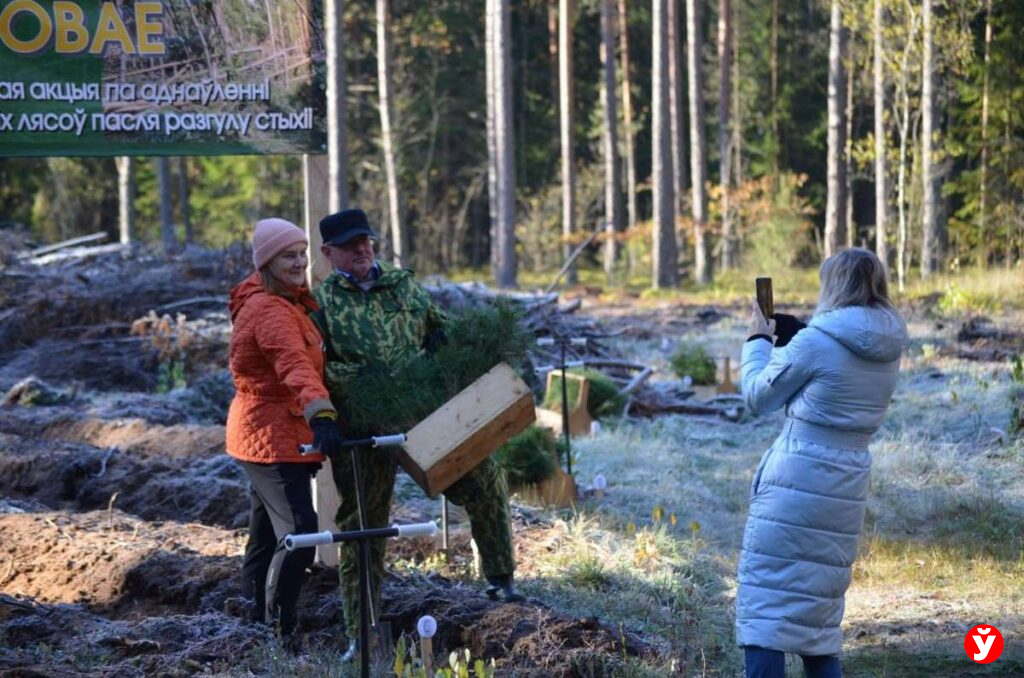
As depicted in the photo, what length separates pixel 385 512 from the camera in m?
5.65

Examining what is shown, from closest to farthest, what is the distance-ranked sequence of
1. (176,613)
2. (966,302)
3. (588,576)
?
(176,613), (588,576), (966,302)

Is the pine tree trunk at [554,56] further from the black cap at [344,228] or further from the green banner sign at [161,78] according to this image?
the black cap at [344,228]

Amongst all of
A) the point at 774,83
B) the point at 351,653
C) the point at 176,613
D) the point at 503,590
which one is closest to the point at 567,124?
the point at 774,83

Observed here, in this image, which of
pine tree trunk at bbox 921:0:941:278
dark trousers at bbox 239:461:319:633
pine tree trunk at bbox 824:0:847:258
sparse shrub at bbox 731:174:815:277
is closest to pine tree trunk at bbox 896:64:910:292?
pine tree trunk at bbox 921:0:941:278

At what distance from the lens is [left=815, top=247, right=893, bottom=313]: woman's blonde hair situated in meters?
4.58

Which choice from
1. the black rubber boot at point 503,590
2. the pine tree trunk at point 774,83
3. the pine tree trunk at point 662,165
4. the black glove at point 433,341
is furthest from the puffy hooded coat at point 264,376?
the pine tree trunk at point 774,83

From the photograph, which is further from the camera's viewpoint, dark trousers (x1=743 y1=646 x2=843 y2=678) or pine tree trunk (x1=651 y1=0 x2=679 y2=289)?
pine tree trunk (x1=651 y1=0 x2=679 y2=289)

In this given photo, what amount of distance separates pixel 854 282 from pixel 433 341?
185 centimetres

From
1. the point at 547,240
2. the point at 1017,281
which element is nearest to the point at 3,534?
the point at 1017,281

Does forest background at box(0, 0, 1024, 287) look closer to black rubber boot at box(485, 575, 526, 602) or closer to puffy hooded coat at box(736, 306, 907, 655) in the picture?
black rubber boot at box(485, 575, 526, 602)

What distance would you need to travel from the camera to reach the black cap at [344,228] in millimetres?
5559

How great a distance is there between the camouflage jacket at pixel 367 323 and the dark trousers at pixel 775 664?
1.84 m

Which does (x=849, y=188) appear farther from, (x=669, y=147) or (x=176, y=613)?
(x=176, y=613)

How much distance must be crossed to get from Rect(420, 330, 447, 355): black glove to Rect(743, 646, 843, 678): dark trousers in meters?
1.83
